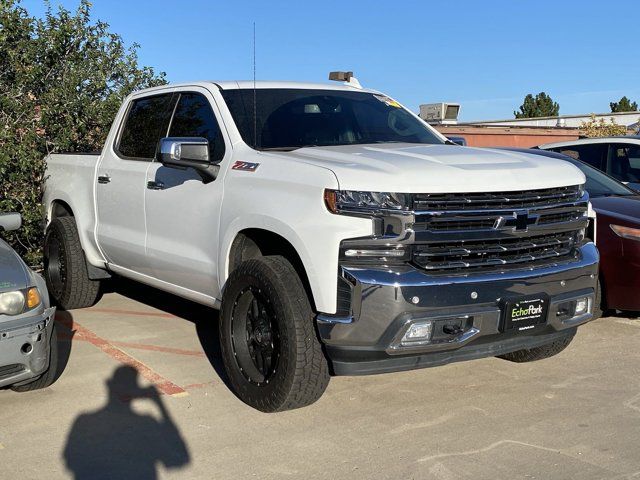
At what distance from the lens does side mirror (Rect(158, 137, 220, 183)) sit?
4957 millimetres

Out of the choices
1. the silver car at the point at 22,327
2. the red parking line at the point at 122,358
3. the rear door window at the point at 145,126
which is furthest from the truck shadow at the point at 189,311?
the rear door window at the point at 145,126

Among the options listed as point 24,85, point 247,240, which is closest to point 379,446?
point 247,240

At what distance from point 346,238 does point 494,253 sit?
0.85 meters

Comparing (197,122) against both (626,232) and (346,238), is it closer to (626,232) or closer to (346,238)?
(346,238)

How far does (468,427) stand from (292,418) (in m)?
1.01

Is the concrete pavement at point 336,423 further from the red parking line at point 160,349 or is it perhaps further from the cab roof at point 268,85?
the cab roof at point 268,85

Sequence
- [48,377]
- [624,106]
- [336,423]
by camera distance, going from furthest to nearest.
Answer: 1. [624,106]
2. [48,377]
3. [336,423]

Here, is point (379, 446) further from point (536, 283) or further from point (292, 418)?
point (536, 283)

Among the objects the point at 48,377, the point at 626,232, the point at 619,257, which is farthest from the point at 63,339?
the point at 626,232

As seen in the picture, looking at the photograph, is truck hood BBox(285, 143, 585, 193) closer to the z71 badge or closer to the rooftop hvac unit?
the z71 badge

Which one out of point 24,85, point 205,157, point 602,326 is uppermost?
point 24,85

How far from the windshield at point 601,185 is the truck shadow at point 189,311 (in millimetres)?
3787

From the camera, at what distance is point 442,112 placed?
12.2 metres

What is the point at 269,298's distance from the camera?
4340mm
